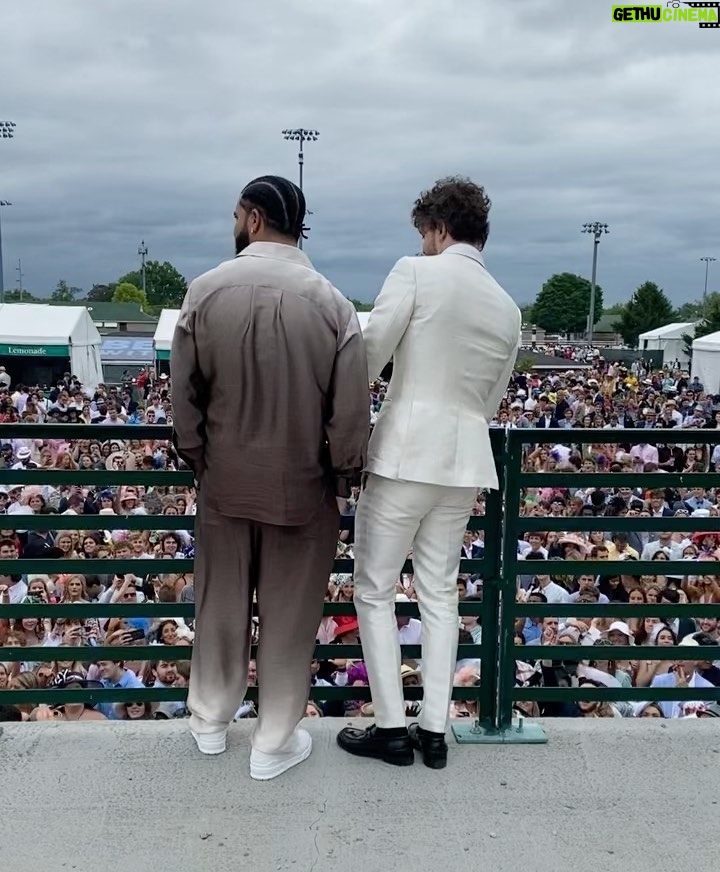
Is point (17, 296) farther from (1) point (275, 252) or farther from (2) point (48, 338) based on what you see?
(1) point (275, 252)

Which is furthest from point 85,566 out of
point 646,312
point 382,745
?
point 646,312

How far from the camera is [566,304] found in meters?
108

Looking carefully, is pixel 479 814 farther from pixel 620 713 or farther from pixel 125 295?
pixel 125 295

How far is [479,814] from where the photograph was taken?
7.62ft

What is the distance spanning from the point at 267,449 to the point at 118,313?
8306 cm

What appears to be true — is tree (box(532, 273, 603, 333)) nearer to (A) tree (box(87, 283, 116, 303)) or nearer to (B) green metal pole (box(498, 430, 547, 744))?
(A) tree (box(87, 283, 116, 303))

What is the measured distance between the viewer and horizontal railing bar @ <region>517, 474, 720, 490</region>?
107 inches

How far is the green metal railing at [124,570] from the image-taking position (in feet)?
8.71

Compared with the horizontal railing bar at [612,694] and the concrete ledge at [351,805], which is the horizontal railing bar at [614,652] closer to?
the horizontal railing bar at [612,694]

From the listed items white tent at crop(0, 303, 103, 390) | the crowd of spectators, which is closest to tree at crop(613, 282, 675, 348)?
white tent at crop(0, 303, 103, 390)

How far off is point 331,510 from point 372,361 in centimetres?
46

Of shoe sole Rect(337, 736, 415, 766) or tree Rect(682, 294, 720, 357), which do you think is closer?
shoe sole Rect(337, 736, 415, 766)

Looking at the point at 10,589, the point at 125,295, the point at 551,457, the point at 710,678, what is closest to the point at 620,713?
the point at 710,678

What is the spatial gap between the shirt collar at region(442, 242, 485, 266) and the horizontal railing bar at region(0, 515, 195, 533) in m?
1.18
